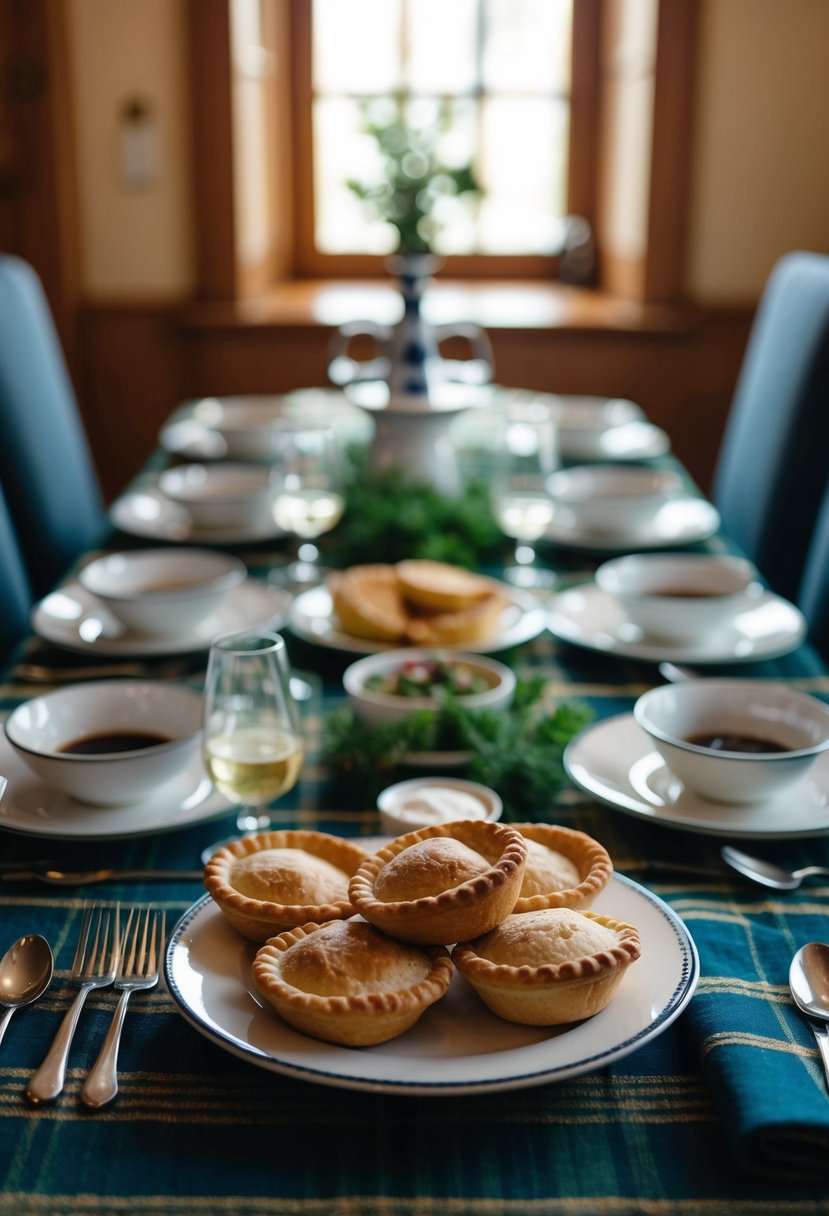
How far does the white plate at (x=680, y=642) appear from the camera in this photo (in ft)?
4.62

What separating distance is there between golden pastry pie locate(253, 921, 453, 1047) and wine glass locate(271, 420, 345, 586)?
3.40 ft

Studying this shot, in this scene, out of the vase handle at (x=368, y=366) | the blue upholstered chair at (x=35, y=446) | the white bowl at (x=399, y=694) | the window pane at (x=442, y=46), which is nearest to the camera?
the white bowl at (x=399, y=694)

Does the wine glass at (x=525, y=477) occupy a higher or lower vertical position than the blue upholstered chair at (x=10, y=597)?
higher

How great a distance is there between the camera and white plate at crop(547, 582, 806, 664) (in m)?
1.41

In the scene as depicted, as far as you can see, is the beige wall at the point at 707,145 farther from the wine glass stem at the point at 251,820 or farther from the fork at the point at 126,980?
the fork at the point at 126,980

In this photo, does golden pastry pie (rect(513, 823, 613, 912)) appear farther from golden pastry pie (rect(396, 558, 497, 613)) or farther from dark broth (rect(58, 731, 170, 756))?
golden pastry pie (rect(396, 558, 497, 613))

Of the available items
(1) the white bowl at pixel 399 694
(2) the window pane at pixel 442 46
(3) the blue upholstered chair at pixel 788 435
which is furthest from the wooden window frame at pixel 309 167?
(1) the white bowl at pixel 399 694

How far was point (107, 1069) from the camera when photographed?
2.38 feet

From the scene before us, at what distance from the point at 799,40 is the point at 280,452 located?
2410mm

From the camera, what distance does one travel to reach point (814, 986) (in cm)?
80

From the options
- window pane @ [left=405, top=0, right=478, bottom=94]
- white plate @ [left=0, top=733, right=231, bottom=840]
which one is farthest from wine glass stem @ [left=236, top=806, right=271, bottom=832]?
window pane @ [left=405, top=0, right=478, bottom=94]

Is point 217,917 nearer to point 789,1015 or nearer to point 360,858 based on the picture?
point 360,858

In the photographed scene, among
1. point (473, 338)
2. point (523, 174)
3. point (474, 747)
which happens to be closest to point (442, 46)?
point (523, 174)

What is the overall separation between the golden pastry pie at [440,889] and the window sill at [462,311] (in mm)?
2895
